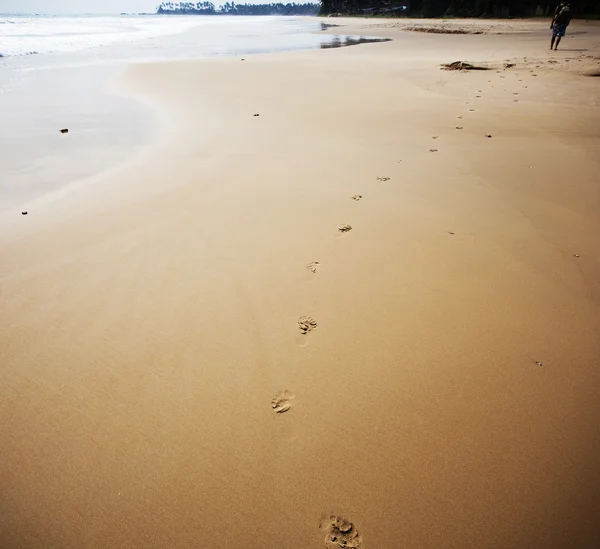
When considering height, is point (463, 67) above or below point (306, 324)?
above

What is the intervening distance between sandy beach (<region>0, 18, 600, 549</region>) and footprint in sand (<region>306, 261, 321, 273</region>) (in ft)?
0.14

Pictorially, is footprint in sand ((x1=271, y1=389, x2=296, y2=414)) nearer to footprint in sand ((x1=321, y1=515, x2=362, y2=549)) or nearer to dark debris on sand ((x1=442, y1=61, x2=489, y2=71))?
footprint in sand ((x1=321, y1=515, x2=362, y2=549))

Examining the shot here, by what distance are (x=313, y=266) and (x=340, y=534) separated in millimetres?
1657

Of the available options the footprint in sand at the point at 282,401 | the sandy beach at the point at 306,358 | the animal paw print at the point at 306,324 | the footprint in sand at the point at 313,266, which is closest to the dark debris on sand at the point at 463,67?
the sandy beach at the point at 306,358

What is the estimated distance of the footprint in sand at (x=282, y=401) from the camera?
166 centimetres

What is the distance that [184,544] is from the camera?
4.21 ft

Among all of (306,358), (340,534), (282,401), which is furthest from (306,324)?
(340,534)

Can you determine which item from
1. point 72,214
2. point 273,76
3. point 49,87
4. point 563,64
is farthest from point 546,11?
point 72,214

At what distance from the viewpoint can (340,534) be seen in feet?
4.21

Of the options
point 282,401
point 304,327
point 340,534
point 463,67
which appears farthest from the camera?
point 463,67

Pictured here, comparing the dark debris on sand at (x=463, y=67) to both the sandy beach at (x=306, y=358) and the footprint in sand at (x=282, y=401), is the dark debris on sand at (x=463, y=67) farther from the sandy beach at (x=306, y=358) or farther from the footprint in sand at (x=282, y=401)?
Answer: the footprint in sand at (x=282, y=401)

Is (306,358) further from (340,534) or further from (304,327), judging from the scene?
(340,534)

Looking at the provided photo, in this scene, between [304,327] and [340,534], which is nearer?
[340,534]

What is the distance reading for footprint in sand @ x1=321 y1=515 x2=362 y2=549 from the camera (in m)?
1.26
